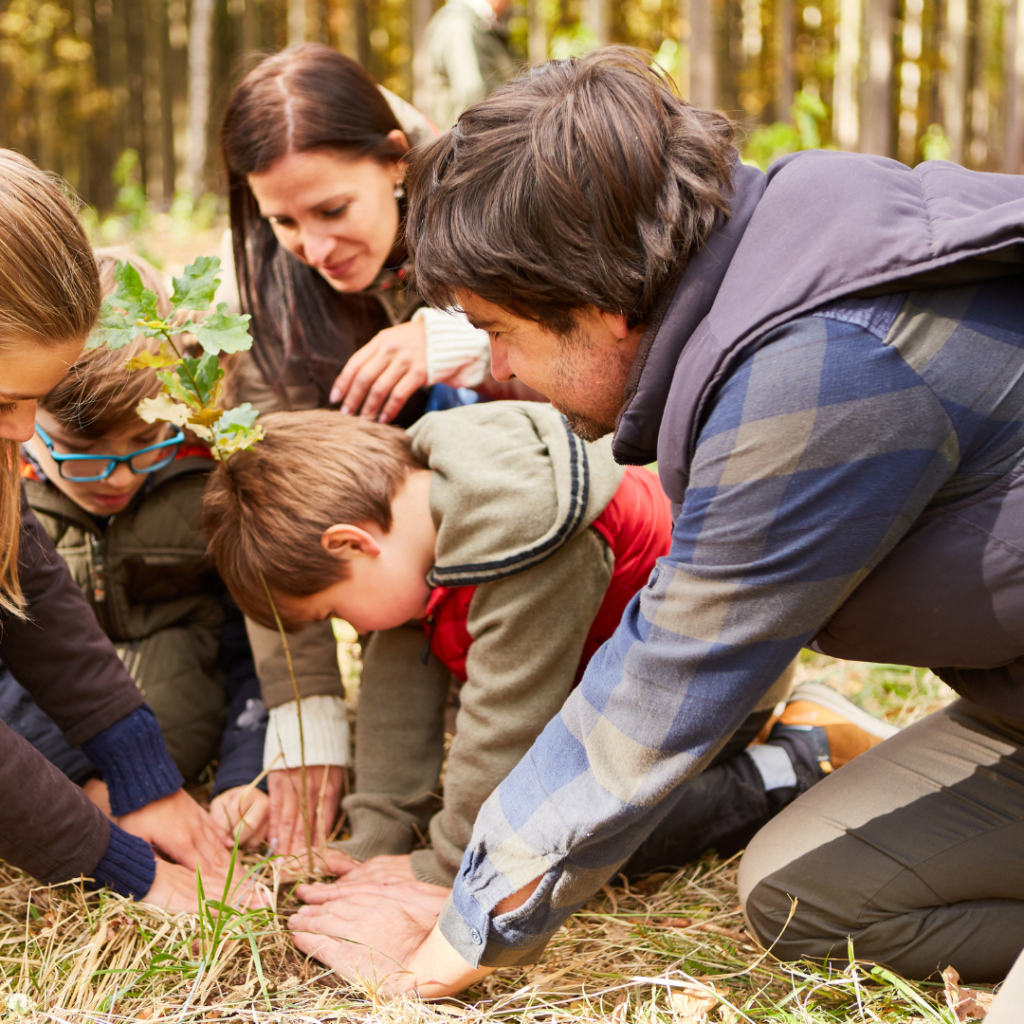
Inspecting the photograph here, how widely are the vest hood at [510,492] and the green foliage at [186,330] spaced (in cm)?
39

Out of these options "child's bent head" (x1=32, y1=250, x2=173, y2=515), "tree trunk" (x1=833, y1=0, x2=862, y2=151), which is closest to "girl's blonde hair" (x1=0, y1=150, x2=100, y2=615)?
"child's bent head" (x1=32, y1=250, x2=173, y2=515)

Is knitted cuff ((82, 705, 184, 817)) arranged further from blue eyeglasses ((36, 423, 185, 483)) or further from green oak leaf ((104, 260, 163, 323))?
green oak leaf ((104, 260, 163, 323))

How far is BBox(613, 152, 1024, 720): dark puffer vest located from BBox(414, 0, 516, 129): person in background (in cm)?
497

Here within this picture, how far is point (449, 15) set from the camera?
19.8 feet

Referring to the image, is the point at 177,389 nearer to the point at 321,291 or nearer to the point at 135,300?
the point at 135,300

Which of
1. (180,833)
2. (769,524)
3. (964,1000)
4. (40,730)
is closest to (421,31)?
(40,730)

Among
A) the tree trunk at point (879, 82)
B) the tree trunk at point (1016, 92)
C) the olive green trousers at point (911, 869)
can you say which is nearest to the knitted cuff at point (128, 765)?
the olive green trousers at point (911, 869)

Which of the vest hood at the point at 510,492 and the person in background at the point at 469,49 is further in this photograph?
the person in background at the point at 469,49

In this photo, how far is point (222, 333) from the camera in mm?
1489

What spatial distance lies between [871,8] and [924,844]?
9.56 meters

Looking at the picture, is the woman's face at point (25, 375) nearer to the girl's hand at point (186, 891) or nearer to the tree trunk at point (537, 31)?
the girl's hand at point (186, 891)

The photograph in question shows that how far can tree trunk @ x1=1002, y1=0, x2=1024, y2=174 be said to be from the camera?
9.30m

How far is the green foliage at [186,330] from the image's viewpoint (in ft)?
4.78

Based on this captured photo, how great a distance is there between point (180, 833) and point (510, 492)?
38.2 inches
